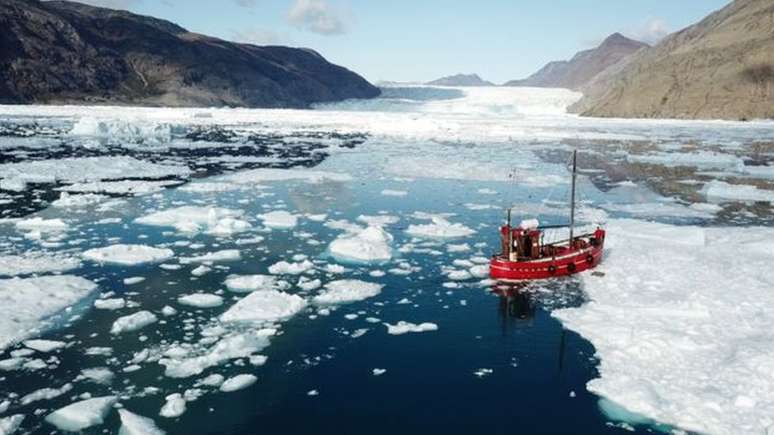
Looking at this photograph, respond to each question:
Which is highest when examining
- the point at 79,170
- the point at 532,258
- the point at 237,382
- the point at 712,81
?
the point at 712,81

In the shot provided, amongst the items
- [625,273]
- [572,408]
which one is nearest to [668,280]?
[625,273]

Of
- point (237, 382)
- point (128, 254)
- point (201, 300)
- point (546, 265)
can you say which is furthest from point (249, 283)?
point (546, 265)

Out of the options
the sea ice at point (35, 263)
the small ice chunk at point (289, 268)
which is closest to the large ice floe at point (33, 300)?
the sea ice at point (35, 263)

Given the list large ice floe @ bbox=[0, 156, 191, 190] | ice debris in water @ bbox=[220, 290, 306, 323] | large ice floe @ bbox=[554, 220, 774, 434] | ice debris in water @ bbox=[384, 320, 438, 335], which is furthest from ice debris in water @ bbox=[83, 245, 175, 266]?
large ice floe @ bbox=[0, 156, 191, 190]

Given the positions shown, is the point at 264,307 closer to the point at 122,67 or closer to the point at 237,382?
the point at 237,382

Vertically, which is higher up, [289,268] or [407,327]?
[289,268]

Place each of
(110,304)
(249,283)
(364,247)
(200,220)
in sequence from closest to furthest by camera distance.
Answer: (110,304), (249,283), (364,247), (200,220)

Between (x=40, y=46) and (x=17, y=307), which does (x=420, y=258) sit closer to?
(x=17, y=307)
